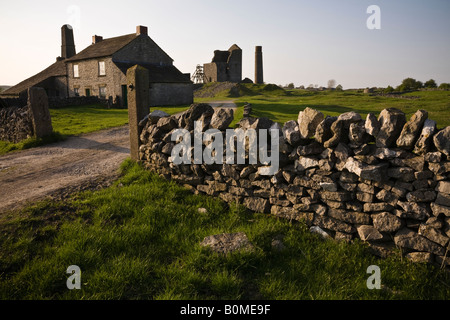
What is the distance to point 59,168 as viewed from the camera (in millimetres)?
9172

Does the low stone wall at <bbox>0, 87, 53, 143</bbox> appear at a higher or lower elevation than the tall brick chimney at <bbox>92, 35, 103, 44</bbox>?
lower

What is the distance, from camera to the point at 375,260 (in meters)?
4.47

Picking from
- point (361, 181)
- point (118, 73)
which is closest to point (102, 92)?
point (118, 73)

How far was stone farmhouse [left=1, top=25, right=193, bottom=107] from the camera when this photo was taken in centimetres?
3098

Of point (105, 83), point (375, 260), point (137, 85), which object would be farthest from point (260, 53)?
point (375, 260)

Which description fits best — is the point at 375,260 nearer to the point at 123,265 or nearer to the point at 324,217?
the point at 324,217

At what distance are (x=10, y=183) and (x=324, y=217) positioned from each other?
7970 mm

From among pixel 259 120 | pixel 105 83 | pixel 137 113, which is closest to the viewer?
pixel 259 120

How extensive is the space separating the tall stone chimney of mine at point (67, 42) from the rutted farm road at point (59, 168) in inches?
1524

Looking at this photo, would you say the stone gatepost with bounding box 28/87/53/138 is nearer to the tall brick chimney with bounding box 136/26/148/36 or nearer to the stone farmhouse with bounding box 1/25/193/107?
the stone farmhouse with bounding box 1/25/193/107

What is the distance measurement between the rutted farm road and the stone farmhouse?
18.5 metres

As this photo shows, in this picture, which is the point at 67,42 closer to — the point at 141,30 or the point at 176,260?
the point at 141,30

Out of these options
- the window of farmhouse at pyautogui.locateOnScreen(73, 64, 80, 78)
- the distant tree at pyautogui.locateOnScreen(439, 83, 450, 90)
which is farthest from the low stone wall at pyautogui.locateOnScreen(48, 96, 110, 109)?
the distant tree at pyautogui.locateOnScreen(439, 83, 450, 90)

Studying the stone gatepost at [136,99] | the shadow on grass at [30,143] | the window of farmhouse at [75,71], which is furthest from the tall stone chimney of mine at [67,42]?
the stone gatepost at [136,99]
